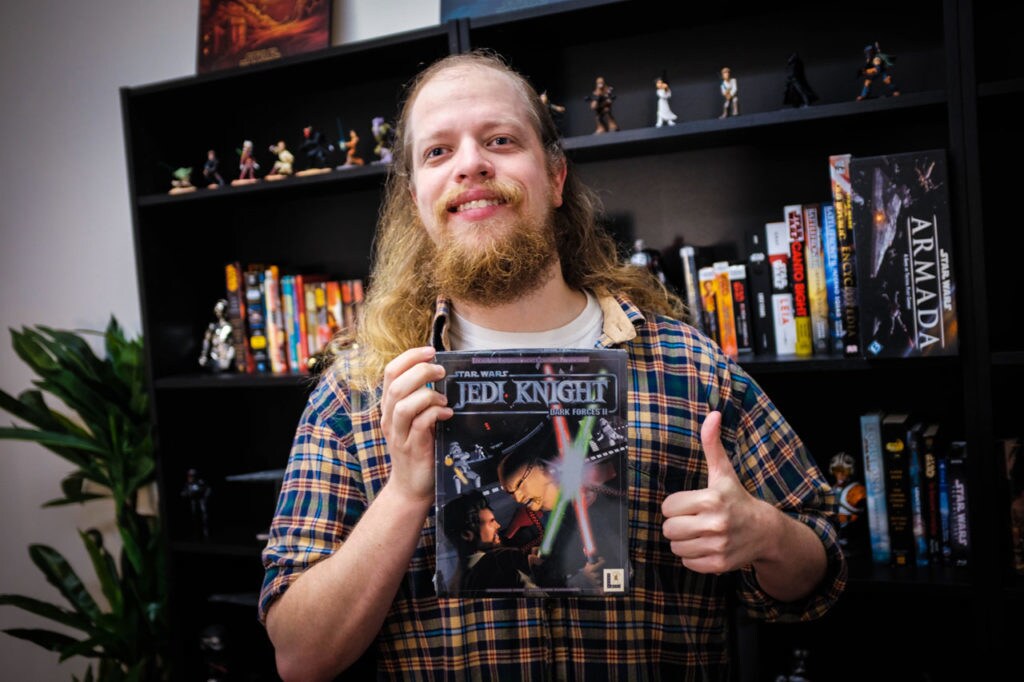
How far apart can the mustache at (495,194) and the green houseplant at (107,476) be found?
135cm

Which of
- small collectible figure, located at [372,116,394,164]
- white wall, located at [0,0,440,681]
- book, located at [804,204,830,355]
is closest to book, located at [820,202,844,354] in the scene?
book, located at [804,204,830,355]

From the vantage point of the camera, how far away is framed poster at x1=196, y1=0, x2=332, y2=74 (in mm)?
2277

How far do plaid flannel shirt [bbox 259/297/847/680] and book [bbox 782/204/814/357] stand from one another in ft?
1.76

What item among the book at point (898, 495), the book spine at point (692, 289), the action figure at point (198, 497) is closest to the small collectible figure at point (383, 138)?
the book spine at point (692, 289)

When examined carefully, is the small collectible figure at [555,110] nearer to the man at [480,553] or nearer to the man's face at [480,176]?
the man's face at [480,176]

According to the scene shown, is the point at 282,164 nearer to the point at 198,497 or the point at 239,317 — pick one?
the point at 239,317

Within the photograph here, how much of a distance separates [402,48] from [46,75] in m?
1.46

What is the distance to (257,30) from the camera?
2.32 meters

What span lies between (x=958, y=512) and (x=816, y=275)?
557 mm

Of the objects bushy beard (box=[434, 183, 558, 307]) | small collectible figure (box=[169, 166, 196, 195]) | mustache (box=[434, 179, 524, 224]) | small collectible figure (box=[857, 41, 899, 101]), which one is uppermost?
small collectible figure (box=[857, 41, 899, 101])

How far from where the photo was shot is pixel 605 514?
98 cm

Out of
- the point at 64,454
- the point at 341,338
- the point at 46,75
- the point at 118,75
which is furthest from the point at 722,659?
the point at 46,75

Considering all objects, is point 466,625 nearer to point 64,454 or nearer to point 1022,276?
point 1022,276

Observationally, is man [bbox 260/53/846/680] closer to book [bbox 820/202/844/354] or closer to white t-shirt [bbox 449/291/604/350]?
white t-shirt [bbox 449/291/604/350]
